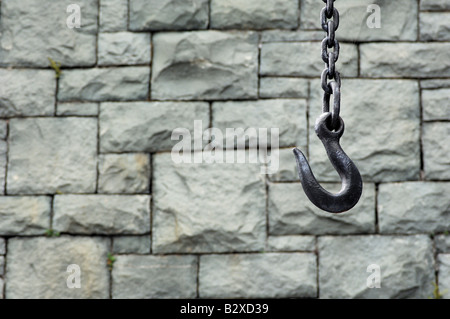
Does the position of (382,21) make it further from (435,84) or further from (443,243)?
(443,243)

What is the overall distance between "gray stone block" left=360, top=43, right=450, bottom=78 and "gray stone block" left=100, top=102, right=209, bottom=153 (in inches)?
34.0

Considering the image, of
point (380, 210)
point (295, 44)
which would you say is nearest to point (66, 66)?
point (295, 44)

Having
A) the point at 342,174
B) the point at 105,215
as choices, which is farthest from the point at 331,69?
the point at 105,215

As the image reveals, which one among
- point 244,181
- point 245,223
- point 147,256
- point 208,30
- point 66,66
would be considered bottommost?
point 147,256

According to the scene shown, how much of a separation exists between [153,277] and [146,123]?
771 mm

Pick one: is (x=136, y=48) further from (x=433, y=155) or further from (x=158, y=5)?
(x=433, y=155)

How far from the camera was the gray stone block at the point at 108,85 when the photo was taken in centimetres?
262

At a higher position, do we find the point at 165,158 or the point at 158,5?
the point at 158,5

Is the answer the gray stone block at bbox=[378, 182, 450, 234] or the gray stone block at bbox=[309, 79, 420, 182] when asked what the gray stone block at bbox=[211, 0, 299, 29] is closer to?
the gray stone block at bbox=[309, 79, 420, 182]

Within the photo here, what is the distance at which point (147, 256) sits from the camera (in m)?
2.55

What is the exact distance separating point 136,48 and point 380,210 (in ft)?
4.85

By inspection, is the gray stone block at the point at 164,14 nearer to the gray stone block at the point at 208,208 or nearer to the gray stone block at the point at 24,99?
the gray stone block at the point at 24,99

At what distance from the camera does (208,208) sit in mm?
2549

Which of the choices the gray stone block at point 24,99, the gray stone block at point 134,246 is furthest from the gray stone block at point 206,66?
the gray stone block at point 134,246
